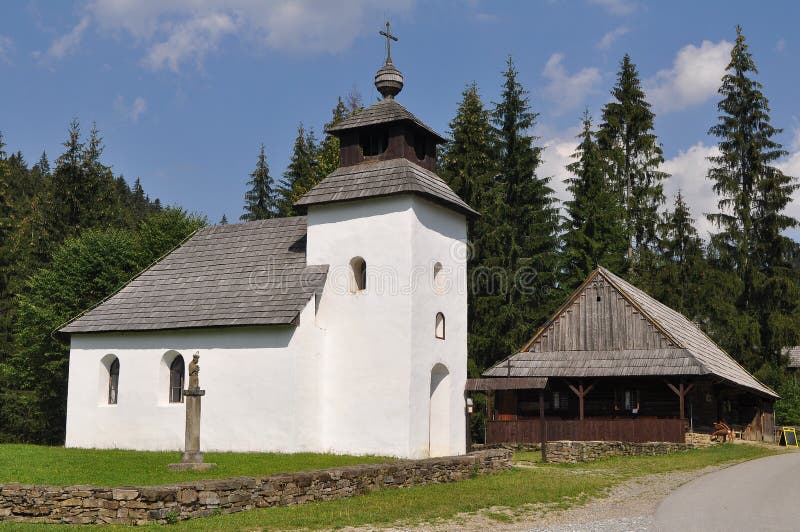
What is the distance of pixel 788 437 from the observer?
1314 inches

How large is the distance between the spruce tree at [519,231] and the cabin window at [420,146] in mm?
14435

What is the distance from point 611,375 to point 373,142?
37.6ft

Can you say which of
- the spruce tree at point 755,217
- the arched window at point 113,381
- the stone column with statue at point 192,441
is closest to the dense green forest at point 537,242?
the spruce tree at point 755,217

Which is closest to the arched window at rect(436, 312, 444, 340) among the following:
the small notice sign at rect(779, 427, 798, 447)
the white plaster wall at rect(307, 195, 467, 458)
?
the white plaster wall at rect(307, 195, 467, 458)

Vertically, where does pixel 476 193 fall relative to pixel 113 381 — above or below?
above

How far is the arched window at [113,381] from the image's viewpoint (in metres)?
24.1

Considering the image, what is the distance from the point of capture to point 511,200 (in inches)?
1580

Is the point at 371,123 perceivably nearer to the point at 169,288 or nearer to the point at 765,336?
the point at 169,288

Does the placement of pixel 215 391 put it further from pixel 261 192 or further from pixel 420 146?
pixel 261 192

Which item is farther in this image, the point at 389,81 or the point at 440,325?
the point at 389,81

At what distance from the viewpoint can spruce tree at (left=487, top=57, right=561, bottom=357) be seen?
37906 millimetres

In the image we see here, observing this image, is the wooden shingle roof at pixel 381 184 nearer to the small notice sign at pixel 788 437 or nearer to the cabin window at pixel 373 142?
the cabin window at pixel 373 142

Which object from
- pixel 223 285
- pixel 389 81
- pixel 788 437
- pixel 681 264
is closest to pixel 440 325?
pixel 223 285

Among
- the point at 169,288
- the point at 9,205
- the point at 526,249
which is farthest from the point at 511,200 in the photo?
the point at 9,205
